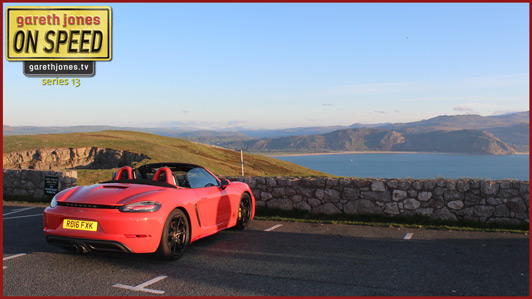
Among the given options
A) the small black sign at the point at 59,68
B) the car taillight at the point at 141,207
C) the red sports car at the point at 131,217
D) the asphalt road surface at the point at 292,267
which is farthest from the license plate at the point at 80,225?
the small black sign at the point at 59,68

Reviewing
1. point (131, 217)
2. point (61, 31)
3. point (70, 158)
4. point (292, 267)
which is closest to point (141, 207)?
point (131, 217)

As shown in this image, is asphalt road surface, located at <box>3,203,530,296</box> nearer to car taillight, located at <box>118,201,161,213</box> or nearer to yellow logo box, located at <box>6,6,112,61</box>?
car taillight, located at <box>118,201,161,213</box>

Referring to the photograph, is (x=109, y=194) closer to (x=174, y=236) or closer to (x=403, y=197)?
(x=174, y=236)

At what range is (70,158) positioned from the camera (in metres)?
42.1

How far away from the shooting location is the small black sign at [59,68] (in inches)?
508

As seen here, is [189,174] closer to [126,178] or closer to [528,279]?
[126,178]

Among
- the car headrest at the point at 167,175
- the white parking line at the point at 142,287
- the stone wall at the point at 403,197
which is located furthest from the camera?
the stone wall at the point at 403,197

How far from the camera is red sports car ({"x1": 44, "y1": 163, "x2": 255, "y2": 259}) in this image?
5340mm

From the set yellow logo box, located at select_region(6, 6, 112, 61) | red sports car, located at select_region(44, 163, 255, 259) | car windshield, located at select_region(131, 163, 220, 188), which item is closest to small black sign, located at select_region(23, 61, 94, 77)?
yellow logo box, located at select_region(6, 6, 112, 61)

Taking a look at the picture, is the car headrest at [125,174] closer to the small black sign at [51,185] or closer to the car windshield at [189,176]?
the car windshield at [189,176]

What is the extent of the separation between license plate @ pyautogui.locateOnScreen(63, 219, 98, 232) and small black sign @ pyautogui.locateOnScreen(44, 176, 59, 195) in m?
8.15

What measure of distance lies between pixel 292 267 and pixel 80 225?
2.86 m

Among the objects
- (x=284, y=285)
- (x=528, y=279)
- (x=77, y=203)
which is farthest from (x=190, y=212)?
(x=528, y=279)

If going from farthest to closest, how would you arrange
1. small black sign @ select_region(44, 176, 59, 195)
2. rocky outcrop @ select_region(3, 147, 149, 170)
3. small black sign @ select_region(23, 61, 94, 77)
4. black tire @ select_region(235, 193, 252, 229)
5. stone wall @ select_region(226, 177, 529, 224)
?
rocky outcrop @ select_region(3, 147, 149, 170), small black sign @ select_region(23, 61, 94, 77), small black sign @ select_region(44, 176, 59, 195), stone wall @ select_region(226, 177, 529, 224), black tire @ select_region(235, 193, 252, 229)
